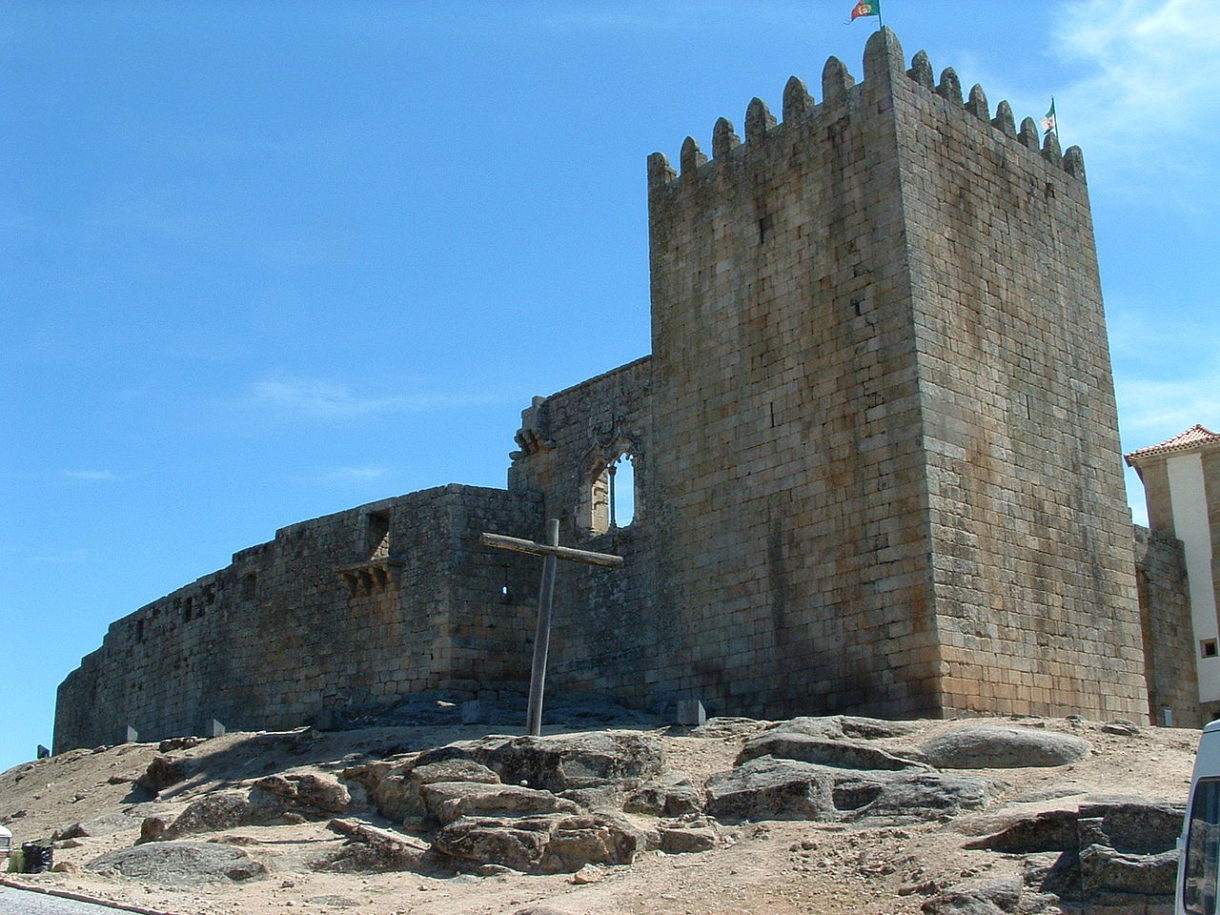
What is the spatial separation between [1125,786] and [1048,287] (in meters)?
8.62

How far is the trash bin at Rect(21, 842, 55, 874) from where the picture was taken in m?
10.9

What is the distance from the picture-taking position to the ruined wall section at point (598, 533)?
59.0ft

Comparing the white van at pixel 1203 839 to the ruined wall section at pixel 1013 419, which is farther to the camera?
the ruined wall section at pixel 1013 419

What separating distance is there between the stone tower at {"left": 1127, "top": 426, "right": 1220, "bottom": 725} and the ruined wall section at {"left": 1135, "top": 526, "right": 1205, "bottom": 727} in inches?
1.3

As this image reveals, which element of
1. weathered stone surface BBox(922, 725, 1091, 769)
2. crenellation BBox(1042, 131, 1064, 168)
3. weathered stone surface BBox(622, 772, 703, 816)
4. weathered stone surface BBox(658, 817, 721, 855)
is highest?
crenellation BBox(1042, 131, 1064, 168)

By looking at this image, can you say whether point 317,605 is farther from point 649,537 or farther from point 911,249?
point 911,249

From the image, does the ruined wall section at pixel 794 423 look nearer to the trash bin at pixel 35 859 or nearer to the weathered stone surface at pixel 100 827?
the weathered stone surface at pixel 100 827

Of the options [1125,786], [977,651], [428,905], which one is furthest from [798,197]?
[428,905]

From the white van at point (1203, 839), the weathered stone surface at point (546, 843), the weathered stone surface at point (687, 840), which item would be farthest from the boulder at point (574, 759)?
the white van at point (1203, 839)

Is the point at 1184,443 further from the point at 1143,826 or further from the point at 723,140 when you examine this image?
the point at 1143,826

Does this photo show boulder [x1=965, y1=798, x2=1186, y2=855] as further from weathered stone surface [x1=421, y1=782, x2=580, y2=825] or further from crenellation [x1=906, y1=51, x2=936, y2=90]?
crenellation [x1=906, y1=51, x2=936, y2=90]

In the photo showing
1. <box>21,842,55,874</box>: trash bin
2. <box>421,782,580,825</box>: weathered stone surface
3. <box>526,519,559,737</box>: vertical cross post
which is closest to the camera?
<box>21,842,55,874</box>: trash bin

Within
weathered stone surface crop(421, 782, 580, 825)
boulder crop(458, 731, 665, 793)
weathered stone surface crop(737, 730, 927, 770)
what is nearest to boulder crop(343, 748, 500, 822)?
boulder crop(458, 731, 665, 793)

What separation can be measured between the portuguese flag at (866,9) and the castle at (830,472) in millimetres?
512
